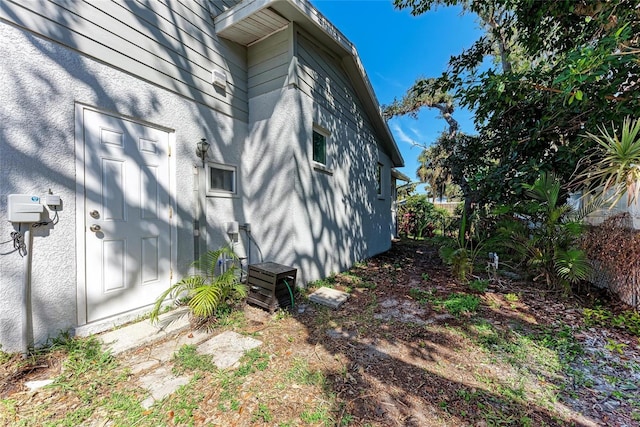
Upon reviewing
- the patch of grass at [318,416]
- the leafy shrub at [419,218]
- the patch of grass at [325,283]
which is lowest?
the patch of grass at [318,416]

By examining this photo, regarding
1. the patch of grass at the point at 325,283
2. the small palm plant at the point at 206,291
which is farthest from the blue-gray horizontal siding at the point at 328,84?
the patch of grass at the point at 325,283

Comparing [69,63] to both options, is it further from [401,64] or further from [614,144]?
[401,64]

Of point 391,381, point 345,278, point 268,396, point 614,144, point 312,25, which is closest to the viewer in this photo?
point 268,396

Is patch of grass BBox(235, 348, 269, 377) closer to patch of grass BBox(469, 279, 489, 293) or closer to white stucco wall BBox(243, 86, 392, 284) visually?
white stucco wall BBox(243, 86, 392, 284)

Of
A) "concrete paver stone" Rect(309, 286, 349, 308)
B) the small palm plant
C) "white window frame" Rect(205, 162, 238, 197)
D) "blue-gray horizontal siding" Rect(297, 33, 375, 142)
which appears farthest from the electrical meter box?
"blue-gray horizontal siding" Rect(297, 33, 375, 142)

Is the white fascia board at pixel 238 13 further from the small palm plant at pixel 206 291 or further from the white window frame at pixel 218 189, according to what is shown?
the small palm plant at pixel 206 291

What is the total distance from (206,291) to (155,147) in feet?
6.64

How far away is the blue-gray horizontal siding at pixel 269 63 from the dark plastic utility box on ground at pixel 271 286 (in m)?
3.06

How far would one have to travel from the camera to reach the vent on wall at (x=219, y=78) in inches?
157

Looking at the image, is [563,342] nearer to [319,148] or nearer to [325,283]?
[325,283]

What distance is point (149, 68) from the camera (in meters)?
3.23

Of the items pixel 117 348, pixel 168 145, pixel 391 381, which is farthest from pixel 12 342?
pixel 391 381

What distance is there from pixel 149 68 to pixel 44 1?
3.12 feet

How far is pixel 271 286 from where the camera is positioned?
343 cm
